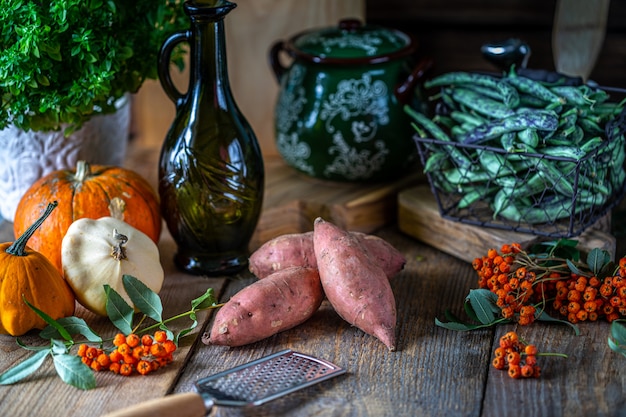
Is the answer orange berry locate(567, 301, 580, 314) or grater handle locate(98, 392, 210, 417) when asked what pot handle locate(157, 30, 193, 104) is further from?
orange berry locate(567, 301, 580, 314)

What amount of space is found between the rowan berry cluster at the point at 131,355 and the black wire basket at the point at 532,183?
59cm

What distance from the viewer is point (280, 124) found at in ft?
5.57

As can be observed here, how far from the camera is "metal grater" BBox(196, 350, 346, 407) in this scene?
100 centimetres

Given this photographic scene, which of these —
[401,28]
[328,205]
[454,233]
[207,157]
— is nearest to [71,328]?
[207,157]

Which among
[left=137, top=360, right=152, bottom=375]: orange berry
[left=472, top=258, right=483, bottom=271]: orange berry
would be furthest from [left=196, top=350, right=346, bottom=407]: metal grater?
[left=472, top=258, right=483, bottom=271]: orange berry

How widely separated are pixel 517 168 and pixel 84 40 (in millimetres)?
761

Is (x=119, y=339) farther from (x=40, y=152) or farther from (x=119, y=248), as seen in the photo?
(x=40, y=152)

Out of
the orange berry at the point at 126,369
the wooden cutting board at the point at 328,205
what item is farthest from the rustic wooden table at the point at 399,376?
the wooden cutting board at the point at 328,205

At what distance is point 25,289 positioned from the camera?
1147mm

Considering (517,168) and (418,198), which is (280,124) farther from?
(517,168)

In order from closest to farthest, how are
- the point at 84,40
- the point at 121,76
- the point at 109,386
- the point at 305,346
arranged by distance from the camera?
1. the point at 109,386
2. the point at 305,346
3. the point at 84,40
4. the point at 121,76

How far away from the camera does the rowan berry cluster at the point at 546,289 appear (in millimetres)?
1180

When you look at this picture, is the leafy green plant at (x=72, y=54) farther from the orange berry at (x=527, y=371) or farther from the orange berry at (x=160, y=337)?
the orange berry at (x=527, y=371)

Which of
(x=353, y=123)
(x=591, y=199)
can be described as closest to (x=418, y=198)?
(x=353, y=123)
